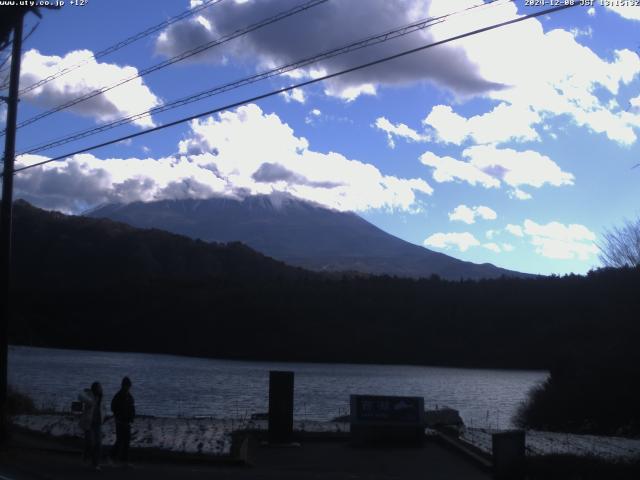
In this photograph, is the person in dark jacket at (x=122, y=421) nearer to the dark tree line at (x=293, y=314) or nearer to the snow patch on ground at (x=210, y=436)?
the snow patch on ground at (x=210, y=436)

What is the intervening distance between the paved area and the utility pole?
256cm

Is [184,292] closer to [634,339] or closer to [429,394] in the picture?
[429,394]

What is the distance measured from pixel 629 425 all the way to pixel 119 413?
23.0m

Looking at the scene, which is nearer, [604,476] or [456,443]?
[604,476]

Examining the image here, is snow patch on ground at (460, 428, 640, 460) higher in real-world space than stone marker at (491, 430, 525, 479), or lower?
lower

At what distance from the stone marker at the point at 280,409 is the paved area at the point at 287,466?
1.24 feet

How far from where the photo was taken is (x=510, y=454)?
14938mm

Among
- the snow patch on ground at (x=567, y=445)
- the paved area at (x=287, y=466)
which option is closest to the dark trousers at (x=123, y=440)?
the paved area at (x=287, y=466)

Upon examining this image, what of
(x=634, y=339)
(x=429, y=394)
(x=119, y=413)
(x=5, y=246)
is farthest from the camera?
(x=429, y=394)

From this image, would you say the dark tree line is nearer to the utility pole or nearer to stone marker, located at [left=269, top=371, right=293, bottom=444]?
stone marker, located at [left=269, top=371, right=293, bottom=444]

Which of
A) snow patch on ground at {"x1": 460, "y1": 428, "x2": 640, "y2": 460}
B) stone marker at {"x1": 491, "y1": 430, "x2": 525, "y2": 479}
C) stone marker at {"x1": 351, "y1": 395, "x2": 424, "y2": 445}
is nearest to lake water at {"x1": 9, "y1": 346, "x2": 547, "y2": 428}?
snow patch on ground at {"x1": 460, "y1": 428, "x2": 640, "y2": 460}

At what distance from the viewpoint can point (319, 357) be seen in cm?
12538

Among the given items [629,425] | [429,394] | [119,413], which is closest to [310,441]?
[119,413]

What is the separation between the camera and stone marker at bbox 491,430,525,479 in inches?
583
